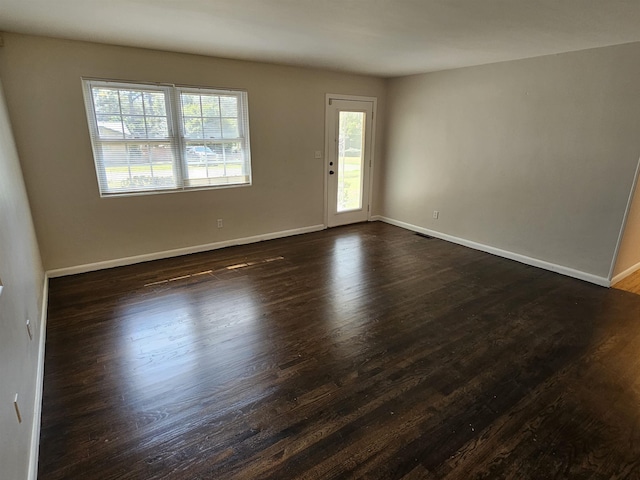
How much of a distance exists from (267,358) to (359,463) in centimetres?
100

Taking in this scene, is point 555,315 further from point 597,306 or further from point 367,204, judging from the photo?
point 367,204

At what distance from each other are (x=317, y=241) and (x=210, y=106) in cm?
230

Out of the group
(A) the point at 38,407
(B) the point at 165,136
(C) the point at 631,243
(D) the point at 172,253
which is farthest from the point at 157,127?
(C) the point at 631,243

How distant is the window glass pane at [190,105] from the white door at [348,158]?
6.31 ft

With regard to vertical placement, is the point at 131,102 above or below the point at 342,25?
below

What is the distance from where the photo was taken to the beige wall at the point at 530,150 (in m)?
3.42

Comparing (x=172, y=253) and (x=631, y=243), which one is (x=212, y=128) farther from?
(x=631, y=243)

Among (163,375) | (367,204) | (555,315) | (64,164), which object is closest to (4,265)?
(163,375)

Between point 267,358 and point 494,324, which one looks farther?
point 494,324

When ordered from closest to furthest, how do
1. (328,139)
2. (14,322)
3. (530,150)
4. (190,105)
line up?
(14,322) → (530,150) → (190,105) → (328,139)

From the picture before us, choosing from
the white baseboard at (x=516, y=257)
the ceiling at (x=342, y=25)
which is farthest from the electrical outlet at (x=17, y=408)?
the white baseboard at (x=516, y=257)

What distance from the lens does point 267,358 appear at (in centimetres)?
247

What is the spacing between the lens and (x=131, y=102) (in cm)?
383

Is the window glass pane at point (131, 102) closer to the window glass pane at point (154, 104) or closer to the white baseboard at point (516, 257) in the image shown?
the window glass pane at point (154, 104)
